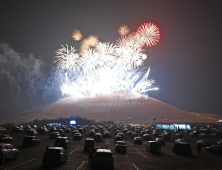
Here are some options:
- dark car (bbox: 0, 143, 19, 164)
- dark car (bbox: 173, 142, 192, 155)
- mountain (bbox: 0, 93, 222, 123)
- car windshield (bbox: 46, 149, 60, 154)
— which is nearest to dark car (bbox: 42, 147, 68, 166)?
car windshield (bbox: 46, 149, 60, 154)

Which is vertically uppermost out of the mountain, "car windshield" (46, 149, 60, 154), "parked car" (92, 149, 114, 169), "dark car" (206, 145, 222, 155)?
the mountain

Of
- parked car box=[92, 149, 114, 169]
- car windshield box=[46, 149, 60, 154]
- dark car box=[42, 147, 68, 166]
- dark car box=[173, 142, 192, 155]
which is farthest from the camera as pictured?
dark car box=[173, 142, 192, 155]

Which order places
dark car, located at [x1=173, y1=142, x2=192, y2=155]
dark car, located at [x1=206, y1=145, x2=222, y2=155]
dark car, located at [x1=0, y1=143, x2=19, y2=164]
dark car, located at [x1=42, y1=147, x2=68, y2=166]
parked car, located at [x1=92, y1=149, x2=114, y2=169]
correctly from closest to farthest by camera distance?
parked car, located at [x1=92, y1=149, x2=114, y2=169] → dark car, located at [x1=42, y1=147, x2=68, y2=166] → dark car, located at [x1=0, y1=143, x2=19, y2=164] → dark car, located at [x1=173, y1=142, x2=192, y2=155] → dark car, located at [x1=206, y1=145, x2=222, y2=155]

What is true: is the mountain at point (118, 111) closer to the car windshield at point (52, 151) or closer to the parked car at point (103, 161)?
the car windshield at point (52, 151)

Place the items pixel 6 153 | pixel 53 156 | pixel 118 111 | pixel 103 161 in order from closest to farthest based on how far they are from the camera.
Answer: pixel 103 161 < pixel 53 156 < pixel 6 153 < pixel 118 111

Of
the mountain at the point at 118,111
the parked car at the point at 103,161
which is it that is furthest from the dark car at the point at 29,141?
the mountain at the point at 118,111

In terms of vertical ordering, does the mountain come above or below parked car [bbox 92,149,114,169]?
above

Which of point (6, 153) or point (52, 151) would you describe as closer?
point (52, 151)

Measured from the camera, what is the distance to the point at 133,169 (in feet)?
55.5

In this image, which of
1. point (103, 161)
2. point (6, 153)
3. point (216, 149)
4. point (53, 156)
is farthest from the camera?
point (216, 149)

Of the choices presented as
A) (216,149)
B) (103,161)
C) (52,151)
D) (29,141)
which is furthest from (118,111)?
(103,161)

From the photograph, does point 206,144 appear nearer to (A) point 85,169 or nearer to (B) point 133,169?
(B) point 133,169

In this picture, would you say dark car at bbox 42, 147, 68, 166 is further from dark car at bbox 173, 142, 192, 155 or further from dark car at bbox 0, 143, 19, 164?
dark car at bbox 173, 142, 192, 155

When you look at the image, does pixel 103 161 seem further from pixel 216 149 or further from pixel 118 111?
pixel 118 111
